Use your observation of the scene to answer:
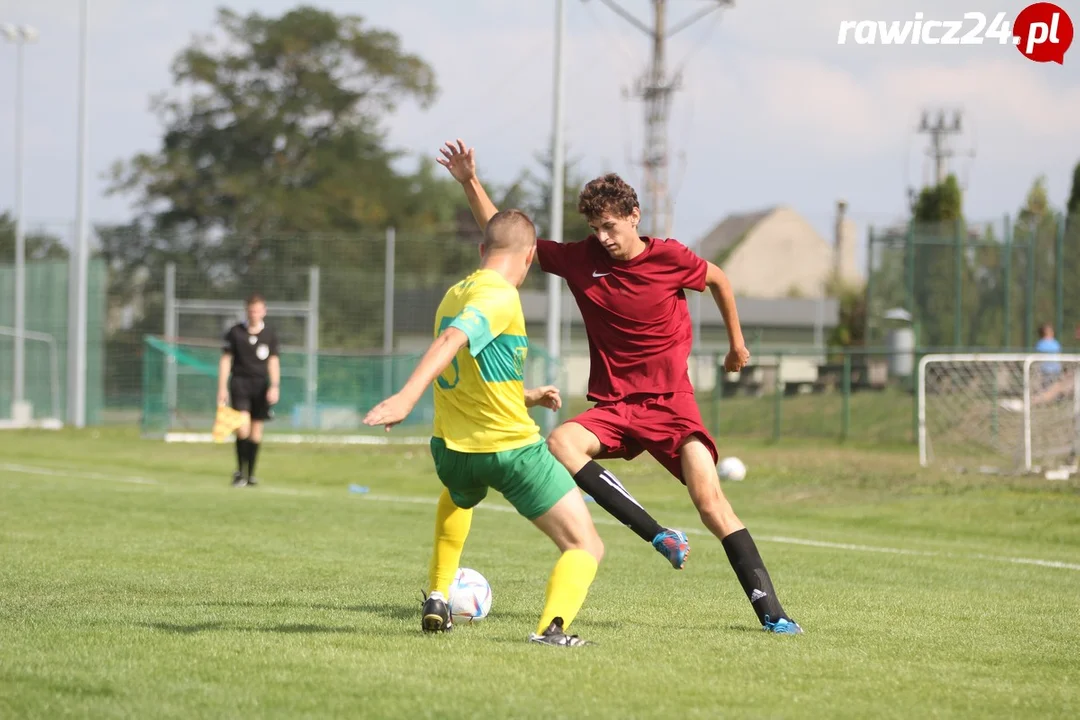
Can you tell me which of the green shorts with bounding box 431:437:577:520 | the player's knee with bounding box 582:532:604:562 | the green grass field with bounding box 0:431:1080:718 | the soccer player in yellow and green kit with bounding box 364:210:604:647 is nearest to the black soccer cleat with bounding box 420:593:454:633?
the green grass field with bounding box 0:431:1080:718

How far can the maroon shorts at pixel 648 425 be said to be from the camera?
6691mm

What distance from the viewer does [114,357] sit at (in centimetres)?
3116

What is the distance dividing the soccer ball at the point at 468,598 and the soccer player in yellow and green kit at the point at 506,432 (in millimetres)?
648

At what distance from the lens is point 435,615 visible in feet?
19.6

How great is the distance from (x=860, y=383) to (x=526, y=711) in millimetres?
23452

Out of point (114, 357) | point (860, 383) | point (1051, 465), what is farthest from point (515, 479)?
point (114, 357)

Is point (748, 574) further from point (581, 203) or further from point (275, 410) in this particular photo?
point (275, 410)

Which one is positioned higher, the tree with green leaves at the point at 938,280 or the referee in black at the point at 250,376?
the tree with green leaves at the point at 938,280

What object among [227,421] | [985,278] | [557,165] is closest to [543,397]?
[227,421]

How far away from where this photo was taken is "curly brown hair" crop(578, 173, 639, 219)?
21.3 feet

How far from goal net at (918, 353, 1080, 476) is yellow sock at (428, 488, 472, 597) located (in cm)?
1284

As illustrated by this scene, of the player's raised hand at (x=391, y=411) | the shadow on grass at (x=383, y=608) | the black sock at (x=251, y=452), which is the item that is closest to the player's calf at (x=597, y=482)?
the shadow on grass at (x=383, y=608)

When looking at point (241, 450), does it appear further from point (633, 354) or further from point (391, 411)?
point (391, 411)

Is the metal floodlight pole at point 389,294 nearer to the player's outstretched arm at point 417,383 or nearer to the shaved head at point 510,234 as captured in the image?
the shaved head at point 510,234
